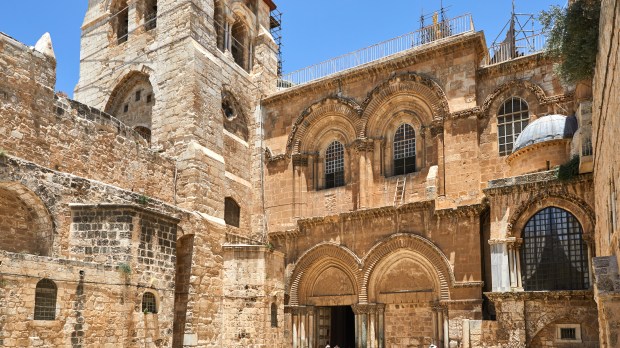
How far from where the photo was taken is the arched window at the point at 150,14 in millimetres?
21922

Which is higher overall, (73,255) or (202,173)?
(202,173)

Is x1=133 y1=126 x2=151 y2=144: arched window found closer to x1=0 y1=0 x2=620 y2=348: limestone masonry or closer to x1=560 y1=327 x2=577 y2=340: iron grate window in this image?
x1=0 y1=0 x2=620 y2=348: limestone masonry

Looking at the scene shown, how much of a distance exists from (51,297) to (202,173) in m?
7.84

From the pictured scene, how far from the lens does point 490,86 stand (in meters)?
18.4

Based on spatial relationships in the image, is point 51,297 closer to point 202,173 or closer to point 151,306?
point 151,306

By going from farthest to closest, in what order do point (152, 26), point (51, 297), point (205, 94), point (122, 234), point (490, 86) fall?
point (152, 26)
point (205, 94)
point (490, 86)
point (122, 234)
point (51, 297)

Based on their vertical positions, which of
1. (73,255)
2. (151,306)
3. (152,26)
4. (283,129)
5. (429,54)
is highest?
(152,26)

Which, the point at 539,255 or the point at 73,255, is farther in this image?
the point at 539,255

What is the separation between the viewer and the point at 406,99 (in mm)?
19828

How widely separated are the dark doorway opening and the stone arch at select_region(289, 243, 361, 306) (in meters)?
2.22

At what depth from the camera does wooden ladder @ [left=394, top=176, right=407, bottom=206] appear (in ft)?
62.9

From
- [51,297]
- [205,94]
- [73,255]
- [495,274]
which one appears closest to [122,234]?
[73,255]

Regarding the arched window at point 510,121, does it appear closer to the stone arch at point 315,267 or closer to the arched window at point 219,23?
the stone arch at point 315,267

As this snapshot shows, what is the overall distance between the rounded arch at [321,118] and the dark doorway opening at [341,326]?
6.07 meters
